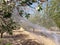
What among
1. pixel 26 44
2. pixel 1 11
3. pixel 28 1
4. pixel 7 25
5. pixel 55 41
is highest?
pixel 28 1

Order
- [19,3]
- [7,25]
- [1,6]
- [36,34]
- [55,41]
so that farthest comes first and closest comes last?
[36,34], [55,41], [7,25], [1,6], [19,3]

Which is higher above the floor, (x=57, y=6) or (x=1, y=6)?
(x=1, y=6)

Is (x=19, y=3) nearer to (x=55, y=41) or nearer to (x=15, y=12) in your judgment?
(x=15, y=12)

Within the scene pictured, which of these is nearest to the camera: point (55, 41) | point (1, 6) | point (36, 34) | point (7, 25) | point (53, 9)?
point (1, 6)

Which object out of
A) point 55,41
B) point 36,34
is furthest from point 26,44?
point 55,41

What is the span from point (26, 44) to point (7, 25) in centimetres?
372

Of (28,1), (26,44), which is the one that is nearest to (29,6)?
(28,1)

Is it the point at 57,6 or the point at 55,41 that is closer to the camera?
the point at 55,41

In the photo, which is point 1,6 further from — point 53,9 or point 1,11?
point 53,9

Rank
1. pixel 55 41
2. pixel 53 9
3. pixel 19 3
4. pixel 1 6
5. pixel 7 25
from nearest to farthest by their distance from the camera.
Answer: pixel 19 3
pixel 1 6
pixel 7 25
pixel 55 41
pixel 53 9

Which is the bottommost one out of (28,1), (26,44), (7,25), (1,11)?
(26,44)

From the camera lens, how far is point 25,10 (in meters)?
5.48

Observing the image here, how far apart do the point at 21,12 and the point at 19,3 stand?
0.59 meters

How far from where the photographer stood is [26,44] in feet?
33.4
